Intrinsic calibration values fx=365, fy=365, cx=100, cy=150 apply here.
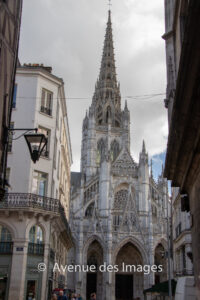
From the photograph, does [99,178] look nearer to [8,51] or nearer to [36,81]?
[36,81]

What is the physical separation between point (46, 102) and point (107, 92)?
58670 millimetres

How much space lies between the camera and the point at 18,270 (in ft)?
51.2

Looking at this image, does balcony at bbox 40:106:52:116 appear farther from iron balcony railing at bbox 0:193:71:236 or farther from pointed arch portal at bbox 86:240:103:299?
pointed arch portal at bbox 86:240:103:299

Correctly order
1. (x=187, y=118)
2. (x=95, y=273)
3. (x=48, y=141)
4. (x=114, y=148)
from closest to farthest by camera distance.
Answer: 1. (x=187, y=118)
2. (x=48, y=141)
3. (x=95, y=273)
4. (x=114, y=148)

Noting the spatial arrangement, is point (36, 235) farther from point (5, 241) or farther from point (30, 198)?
point (30, 198)

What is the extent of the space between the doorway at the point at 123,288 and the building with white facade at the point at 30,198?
32375 mm

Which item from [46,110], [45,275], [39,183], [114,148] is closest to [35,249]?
[45,275]

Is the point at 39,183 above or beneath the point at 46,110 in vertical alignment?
beneath

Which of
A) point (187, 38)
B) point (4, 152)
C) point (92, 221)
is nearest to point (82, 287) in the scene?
point (92, 221)

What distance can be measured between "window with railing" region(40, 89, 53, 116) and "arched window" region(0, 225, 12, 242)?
637 centimetres

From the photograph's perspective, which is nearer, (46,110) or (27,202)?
(27,202)

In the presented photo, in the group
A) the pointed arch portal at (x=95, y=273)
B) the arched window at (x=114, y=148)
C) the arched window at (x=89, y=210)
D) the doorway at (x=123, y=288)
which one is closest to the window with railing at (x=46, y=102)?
the pointed arch portal at (x=95, y=273)

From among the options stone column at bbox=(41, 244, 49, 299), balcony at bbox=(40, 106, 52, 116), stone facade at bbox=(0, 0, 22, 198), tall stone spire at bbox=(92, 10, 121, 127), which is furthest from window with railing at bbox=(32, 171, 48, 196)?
tall stone spire at bbox=(92, 10, 121, 127)

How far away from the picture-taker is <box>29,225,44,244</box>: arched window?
54.6ft
